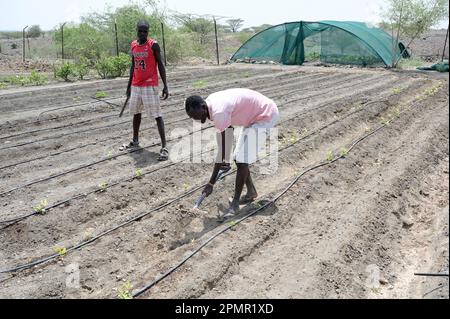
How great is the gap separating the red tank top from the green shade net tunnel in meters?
15.2

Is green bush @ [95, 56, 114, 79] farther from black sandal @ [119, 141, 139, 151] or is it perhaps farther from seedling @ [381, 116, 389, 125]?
seedling @ [381, 116, 389, 125]

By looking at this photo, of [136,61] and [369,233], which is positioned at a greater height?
[136,61]

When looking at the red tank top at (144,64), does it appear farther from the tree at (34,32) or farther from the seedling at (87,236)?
the tree at (34,32)

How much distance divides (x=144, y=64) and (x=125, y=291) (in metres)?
3.24

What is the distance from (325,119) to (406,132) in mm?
1542

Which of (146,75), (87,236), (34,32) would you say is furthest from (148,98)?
(34,32)

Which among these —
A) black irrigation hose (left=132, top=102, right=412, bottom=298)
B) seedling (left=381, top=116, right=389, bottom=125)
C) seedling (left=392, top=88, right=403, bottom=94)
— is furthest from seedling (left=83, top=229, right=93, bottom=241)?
seedling (left=392, top=88, right=403, bottom=94)

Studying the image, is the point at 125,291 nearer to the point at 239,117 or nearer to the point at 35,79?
the point at 239,117

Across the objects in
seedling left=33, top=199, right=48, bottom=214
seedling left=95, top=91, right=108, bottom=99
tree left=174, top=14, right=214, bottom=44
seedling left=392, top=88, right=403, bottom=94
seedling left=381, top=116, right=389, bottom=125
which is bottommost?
seedling left=33, top=199, right=48, bottom=214

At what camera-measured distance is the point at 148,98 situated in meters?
5.89

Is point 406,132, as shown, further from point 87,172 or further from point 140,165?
point 87,172

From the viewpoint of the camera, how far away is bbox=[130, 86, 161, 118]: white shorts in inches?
232

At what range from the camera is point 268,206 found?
4.79 m

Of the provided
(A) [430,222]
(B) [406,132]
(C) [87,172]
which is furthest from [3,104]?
(A) [430,222]
